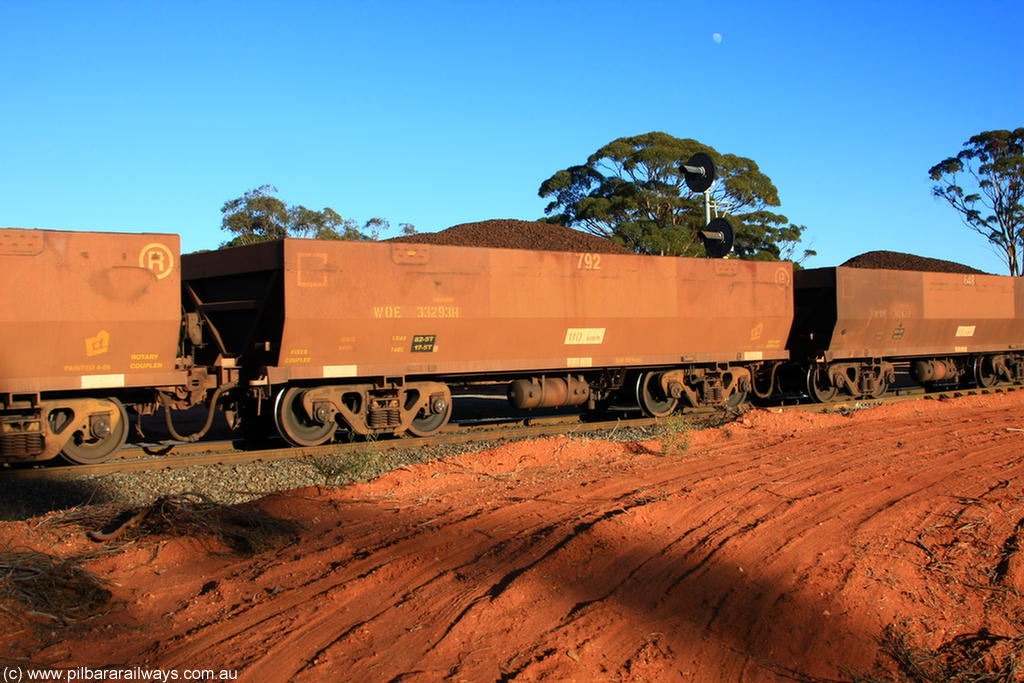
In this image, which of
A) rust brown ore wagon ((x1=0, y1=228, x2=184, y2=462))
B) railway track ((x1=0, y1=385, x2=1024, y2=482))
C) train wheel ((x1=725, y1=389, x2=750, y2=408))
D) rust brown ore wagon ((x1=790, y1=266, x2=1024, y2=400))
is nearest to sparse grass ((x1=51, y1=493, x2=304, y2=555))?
railway track ((x1=0, y1=385, x2=1024, y2=482))

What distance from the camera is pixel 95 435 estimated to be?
1035 centimetres

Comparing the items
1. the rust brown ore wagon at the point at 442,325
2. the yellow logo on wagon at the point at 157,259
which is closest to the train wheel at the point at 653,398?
the rust brown ore wagon at the point at 442,325

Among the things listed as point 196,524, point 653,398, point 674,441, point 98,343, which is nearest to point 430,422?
point 674,441

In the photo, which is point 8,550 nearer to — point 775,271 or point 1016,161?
point 775,271

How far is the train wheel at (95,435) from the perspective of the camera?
10273mm

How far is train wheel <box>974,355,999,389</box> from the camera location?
2119 cm

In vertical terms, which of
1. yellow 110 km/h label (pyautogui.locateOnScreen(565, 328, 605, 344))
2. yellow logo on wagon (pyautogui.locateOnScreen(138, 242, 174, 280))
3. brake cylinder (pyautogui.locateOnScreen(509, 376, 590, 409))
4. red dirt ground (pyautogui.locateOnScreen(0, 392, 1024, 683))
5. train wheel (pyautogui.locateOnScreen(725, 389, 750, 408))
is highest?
yellow logo on wagon (pyautogui.locateOnScreen(138, 242, 174, 280))

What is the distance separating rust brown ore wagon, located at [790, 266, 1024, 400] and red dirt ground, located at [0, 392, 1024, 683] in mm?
9465

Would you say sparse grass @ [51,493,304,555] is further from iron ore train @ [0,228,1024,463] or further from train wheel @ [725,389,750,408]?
train wheel @ [725,389,750,408]

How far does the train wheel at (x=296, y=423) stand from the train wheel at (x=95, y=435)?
2.00 m

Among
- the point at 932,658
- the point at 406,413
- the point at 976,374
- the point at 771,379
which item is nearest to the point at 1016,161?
the point at 976,374

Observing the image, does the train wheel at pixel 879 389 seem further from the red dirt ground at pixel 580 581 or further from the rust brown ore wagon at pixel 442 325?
the red dirt ground at pixel 580 581

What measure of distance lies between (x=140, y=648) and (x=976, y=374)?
22.2 meters

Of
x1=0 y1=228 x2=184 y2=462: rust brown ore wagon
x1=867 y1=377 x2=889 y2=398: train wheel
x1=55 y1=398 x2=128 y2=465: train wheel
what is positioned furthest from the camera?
x1=867 y1=377 x2=889 y2=398: train wheel
